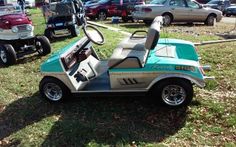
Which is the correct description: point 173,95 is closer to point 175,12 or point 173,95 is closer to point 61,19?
point 61,19

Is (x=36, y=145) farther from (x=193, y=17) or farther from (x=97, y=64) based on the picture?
(x=193, y=17)

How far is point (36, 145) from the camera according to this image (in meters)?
5.52

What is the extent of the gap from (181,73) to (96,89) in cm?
153

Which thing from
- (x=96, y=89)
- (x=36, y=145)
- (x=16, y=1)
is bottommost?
(x=36, y=145)

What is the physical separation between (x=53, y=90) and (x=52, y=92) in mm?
49

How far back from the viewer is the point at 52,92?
22.1 ft

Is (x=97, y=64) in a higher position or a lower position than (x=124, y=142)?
higher

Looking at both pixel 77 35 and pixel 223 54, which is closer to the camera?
pixel 223 54

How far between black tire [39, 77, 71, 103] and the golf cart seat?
1.09 m

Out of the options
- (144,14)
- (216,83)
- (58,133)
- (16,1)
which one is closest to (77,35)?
(144,14)

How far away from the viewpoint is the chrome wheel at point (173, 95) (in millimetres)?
6020

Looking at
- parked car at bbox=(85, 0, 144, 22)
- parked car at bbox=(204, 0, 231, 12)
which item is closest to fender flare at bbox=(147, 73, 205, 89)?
parked car at bbox=(85, 0, 144, 22)

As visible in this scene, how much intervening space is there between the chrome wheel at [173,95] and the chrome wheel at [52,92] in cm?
193

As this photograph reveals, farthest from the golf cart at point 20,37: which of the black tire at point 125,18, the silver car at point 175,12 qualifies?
the black tire at point 125,18
